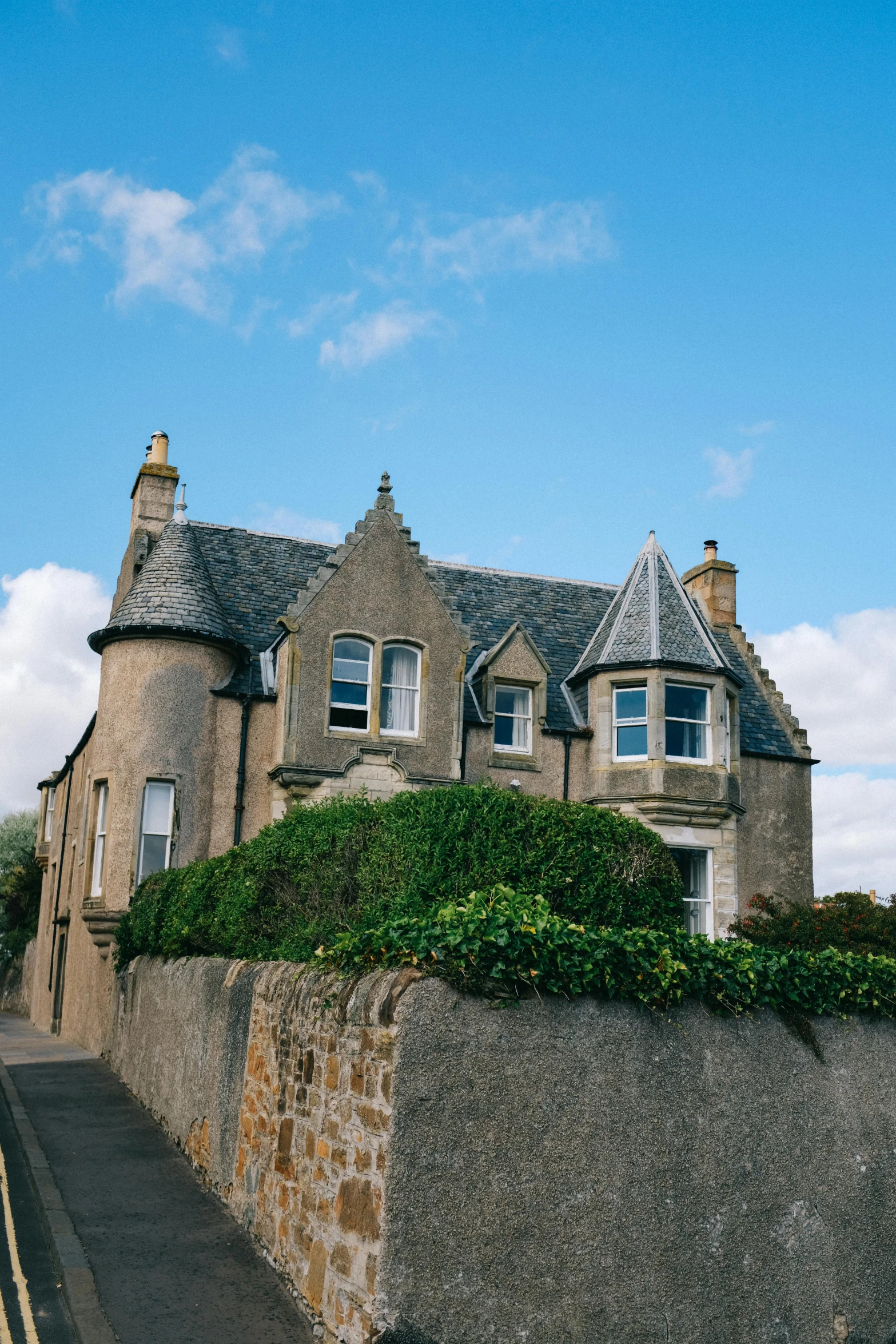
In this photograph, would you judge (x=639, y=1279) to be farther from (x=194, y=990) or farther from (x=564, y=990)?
(x=194, y=990)

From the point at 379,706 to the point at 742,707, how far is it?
9146 mm

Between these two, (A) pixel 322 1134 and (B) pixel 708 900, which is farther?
(B) pixel 708 900

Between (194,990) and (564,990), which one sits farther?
(194,990)

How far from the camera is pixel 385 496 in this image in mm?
23266

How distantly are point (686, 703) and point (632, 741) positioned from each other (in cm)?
141

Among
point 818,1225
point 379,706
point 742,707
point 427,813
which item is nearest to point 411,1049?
point 818,1225

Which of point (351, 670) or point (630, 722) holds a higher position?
point (351, 670)

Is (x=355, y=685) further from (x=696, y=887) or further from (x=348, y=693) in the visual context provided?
(x=696, y=887)

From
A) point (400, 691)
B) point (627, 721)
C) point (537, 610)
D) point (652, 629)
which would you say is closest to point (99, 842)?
point (400, 691)

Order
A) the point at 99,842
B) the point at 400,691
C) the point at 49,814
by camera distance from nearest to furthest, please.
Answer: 1. the point at 99,842
2. the point at 400,691
3. the point at 49,814

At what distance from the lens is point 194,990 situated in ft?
44.5

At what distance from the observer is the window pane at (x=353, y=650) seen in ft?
73.5

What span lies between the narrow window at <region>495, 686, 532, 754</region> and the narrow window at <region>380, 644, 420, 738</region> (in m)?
2.15

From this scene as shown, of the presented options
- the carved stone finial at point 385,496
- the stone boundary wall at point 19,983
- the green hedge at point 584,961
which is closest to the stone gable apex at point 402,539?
the carved stone finial at point 385,496
